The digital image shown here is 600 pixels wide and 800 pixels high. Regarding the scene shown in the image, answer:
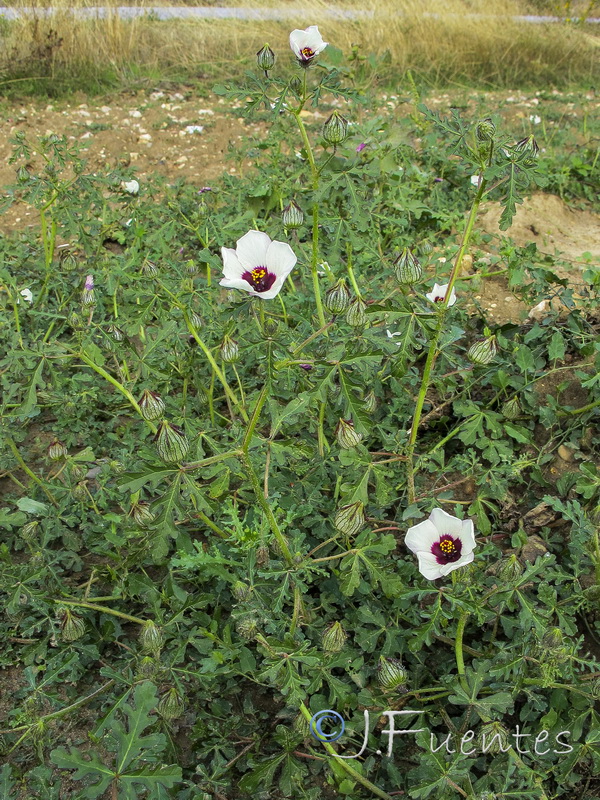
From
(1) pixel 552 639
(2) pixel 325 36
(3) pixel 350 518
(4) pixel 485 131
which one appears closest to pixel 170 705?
(3) pixel 350 518

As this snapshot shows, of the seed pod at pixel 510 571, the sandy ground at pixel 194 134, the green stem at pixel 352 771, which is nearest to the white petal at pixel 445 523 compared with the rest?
the seed pod at pixel 510 571

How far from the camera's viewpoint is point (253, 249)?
6.59ft

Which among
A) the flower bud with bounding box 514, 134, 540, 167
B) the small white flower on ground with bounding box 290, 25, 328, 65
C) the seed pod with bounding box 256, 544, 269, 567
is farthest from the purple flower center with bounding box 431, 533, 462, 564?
the small white flower on ground with bounding box 290, 25, 328, 65

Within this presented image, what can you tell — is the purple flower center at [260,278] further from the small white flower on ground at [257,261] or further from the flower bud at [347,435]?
the flower bud at [347,435]

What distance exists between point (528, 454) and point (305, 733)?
1370mm

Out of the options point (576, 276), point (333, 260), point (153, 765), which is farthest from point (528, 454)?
point (153, 765)

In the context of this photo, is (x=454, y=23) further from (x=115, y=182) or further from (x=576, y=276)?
(x=115, y=182)

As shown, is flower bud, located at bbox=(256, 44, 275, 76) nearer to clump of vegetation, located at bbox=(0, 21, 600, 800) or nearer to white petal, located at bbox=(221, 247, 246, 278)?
clump of vegetation, located at bbox=(0, 21, 600, 800)

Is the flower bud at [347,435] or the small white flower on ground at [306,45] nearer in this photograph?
the flower bud at [347,435]

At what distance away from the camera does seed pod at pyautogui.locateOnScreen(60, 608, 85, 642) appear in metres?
2.12

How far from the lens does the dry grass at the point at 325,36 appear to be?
661 cm

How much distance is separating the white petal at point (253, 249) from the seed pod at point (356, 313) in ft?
0.94

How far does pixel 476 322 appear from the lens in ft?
10.6

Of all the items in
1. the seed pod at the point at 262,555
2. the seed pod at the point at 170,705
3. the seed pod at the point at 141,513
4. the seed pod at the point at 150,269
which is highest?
the seed pod at the point at 150,269
